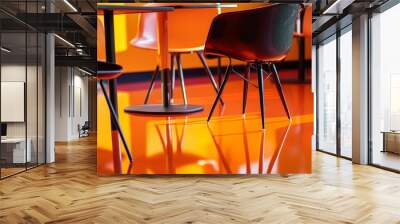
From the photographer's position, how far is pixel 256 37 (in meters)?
5.79

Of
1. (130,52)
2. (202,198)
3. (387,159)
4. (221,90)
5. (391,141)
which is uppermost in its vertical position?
(130,52)

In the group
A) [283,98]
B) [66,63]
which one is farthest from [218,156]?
[66,63]

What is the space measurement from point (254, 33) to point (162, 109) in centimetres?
183

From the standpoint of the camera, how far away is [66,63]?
1170 cm

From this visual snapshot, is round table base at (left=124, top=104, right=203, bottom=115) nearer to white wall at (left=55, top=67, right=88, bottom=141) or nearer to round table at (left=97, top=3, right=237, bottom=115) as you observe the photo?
round table at (left=97, top=3, right=237, bottom=115)

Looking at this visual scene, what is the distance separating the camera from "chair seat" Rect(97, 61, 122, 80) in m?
5.93

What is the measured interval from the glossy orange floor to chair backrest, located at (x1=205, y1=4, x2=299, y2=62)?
0.47 metres

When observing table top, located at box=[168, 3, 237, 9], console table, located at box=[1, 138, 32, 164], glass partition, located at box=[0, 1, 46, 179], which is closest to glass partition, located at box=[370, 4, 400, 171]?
table top, located at box=[168, 3, 237, 9]

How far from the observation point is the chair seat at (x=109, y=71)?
19.5ft

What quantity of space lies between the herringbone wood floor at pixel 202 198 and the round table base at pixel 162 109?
1054 millimetres

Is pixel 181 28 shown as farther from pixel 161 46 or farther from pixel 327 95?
pixel 327 95

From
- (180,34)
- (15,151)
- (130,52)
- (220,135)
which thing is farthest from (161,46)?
(15,151)

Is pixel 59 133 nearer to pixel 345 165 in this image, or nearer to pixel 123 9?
pixel 123 9

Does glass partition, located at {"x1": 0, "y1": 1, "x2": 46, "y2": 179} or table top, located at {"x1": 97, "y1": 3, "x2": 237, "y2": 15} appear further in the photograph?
glass partition, located at {"x1": 0, "y1": 1, "x2": 46, "y2": 179}
